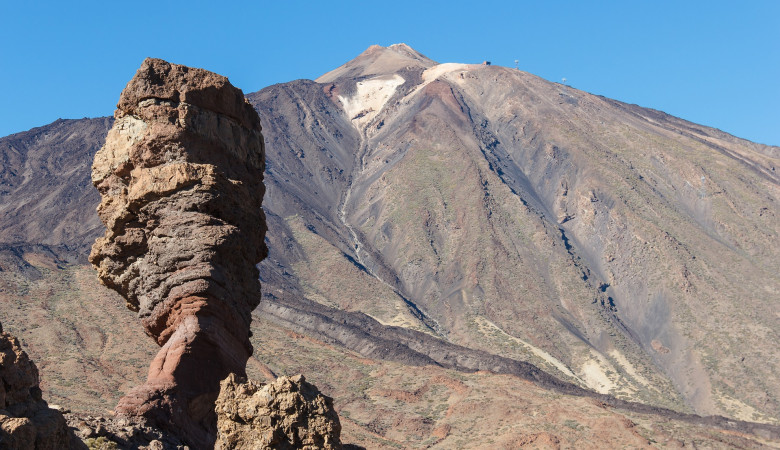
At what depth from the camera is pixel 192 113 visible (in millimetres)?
18156

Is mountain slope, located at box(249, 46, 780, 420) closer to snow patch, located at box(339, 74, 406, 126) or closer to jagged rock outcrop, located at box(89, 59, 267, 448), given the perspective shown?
snow patch, located at box(339, 74, 406, 126)

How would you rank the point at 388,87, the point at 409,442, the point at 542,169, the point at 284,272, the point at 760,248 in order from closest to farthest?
the point at 409,442, the point at 284,272, the point at 760,248, the point at 542,169, the point at 388,87

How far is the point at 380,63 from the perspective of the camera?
185250 millimetres

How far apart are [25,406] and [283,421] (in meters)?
3.05

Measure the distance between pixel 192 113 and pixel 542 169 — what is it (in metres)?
113

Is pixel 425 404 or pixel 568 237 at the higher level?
pixel 568 237

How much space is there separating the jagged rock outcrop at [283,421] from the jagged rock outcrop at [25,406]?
1.88 m

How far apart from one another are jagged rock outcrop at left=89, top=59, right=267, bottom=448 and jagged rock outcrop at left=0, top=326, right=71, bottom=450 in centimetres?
455

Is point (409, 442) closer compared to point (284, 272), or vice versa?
point (409, 442)

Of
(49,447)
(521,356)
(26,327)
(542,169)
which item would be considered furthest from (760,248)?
(49,447)

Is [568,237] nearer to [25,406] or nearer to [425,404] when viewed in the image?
[425,404]

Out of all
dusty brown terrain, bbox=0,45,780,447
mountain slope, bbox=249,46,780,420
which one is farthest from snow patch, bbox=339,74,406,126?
mountain slope, bbox=249,46,780,420

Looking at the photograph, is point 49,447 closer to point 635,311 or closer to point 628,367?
Result: point 628,367

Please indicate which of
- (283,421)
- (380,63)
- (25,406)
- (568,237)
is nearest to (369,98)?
(380,63)
